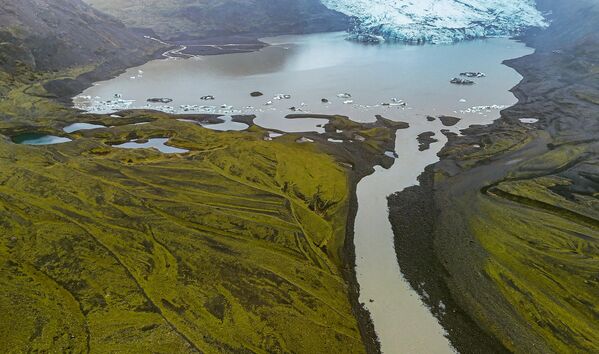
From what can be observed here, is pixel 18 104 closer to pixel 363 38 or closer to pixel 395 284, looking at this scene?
pixel 395 284

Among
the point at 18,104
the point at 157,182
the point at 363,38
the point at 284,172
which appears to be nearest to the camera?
the point at 157,182

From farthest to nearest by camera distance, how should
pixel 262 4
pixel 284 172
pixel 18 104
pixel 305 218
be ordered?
pixel 262 4
pixel 18 104
pixel 284 172
pixel 305 218

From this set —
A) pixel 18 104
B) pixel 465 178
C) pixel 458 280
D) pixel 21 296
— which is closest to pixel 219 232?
pixel 21 296

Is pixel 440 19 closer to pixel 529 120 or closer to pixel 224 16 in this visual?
pixel 224 16

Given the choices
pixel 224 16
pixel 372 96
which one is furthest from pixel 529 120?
pixel 224 16

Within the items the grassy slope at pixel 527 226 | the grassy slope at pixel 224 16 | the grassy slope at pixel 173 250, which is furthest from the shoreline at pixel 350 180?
the grassy slope at pixel 224 16

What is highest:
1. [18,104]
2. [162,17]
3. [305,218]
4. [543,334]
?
[162,17]

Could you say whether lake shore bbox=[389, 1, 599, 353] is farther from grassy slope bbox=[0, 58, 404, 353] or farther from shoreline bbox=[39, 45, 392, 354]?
grassy slope bbox=[0, 58, 404, 353]

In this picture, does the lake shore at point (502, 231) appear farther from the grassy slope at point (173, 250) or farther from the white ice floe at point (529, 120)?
the grassy slope at point (173, 250)
